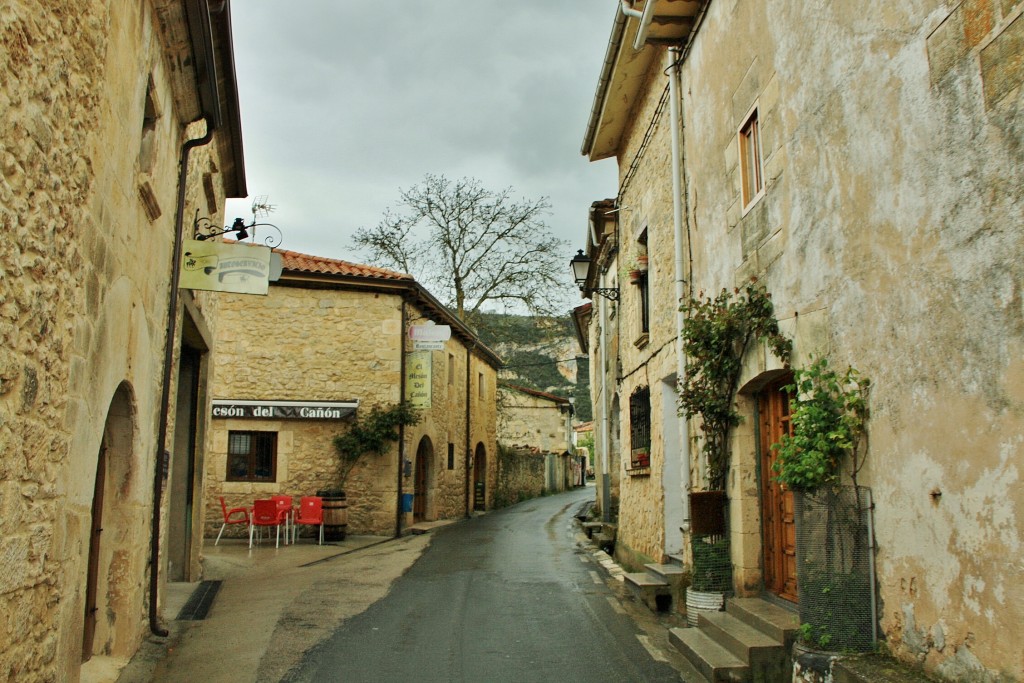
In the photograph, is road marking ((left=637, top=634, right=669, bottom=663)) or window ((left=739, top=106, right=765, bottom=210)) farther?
window ((left=739, top=106, right=765, bottom=210))

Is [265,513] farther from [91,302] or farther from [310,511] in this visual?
[91,302]

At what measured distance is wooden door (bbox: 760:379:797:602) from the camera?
6.52 meters

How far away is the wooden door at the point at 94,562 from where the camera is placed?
5867 millimetres

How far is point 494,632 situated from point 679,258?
428 cm

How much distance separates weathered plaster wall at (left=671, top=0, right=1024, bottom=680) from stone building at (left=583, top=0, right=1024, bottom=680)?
0.04ft

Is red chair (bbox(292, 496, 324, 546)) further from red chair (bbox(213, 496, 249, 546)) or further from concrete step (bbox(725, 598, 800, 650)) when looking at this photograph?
concrete step (bbox(725, 598, 800, 650))

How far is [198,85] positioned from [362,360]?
10.9 meters

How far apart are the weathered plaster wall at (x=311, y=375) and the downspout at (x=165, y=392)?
9701 mm


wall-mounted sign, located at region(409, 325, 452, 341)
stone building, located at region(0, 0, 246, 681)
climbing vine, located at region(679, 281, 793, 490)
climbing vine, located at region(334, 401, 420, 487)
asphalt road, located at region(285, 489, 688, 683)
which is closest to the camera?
stone building, located at region(0, 0, 246, 681)

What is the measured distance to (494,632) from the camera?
7.18 m

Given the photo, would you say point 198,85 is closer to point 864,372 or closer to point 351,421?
point 864,372

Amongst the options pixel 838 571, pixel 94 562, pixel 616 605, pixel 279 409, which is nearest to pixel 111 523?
pixel 94 562

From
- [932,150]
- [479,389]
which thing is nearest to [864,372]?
[932,150]

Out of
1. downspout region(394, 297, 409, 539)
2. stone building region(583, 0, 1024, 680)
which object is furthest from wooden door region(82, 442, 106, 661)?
downspout region(394, 297, 409, 539)
